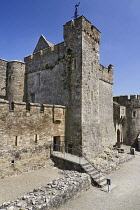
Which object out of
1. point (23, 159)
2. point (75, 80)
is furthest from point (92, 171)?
point (75, 80)

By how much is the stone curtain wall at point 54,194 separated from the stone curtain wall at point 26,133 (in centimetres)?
347

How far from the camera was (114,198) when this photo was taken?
8.37 meters

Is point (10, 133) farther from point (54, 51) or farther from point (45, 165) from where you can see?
point (54, 51)

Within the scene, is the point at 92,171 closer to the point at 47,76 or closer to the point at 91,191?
the point at 91,191

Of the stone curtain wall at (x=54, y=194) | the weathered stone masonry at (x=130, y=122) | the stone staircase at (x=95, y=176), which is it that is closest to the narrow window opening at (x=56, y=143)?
the stone staircase at (x=95, y=176)

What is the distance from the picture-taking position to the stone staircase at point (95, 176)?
980 cm

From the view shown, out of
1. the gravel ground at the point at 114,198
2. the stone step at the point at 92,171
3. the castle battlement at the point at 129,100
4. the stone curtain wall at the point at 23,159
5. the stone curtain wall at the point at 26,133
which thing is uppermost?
the castle battlement at the point at 129,100

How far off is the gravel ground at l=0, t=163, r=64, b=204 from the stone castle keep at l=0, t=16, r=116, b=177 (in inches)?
39.7


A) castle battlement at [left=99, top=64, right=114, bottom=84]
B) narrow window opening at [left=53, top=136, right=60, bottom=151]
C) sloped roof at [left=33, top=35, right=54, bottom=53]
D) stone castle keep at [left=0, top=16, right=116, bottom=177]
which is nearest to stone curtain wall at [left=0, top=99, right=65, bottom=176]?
stone castle keep at [left=0, top=16, right=116, bottom=177]

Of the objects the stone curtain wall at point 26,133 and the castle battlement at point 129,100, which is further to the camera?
the castle battlement at point 129,100

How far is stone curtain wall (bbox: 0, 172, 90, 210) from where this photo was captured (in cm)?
650

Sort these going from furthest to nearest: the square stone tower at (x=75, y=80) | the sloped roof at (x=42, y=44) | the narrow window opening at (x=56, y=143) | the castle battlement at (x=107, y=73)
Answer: the castle battlement at (x=107, y=73), the sloped roof at (x=42, y=44), the narrow window opening at (x=56, y=143), the square stone tower at (x=75, y=80)

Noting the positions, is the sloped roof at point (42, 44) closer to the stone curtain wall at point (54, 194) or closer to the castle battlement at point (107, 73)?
the castle battlement at point (107, 73)

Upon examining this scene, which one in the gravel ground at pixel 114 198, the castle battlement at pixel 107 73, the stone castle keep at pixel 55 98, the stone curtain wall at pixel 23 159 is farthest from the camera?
the castle battlement at pixel 107 73
